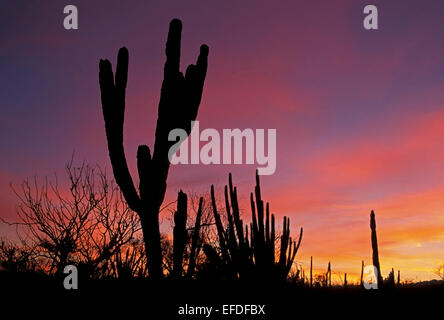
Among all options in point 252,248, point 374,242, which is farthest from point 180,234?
point 374,242

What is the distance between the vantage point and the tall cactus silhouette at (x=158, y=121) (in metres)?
6.83

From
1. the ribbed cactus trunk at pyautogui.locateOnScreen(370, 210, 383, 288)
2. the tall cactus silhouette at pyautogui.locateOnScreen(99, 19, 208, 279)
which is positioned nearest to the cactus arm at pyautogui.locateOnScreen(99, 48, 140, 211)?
the tall cactus silhouette at pyautogui.locateOnScreen(99, 19, 208, 279)

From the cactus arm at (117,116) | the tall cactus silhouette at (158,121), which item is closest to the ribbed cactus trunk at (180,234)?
the tall cactus silhouette at (158,121)

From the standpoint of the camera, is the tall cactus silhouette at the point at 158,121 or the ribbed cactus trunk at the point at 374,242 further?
the ribbed cactus trunk at the point at 374,242

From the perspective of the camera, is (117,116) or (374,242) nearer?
(117,116)

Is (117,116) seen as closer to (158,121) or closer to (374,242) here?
(158,121)

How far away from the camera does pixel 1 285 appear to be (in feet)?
18.6

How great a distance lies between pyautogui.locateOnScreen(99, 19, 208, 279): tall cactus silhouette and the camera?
683cm

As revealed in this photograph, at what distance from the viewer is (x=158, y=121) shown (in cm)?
720

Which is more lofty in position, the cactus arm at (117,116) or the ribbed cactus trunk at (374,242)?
the cactus arm at (117,116)

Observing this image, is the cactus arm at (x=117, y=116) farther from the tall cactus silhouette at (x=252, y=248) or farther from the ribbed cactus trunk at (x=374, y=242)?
the ribbed cactus trunk at (x=374, y=242)

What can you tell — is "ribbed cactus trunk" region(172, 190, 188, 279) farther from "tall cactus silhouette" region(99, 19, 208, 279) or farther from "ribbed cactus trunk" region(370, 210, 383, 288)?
"ribbed cactus trunk" region(370, 210, 383, 288)
